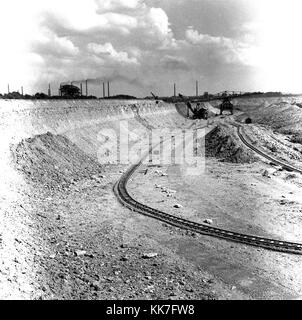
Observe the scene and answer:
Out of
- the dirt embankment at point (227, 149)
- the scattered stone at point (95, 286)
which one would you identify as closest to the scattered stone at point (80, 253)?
the scattered stone at point (95, 286)

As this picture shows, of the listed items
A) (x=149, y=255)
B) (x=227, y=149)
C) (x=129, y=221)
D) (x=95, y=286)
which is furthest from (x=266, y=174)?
(x=95, y=286)

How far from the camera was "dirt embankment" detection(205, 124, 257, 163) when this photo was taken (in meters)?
28.1

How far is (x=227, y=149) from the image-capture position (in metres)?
31.0

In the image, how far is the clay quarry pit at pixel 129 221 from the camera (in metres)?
10.3

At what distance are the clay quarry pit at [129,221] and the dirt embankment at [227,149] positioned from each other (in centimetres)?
19

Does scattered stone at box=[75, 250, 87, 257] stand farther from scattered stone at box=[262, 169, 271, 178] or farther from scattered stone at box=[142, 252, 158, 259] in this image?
scattered stone at box=[262, 169, 271, 178]

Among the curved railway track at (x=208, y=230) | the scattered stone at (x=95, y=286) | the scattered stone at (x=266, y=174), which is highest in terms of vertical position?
the scattered stone at (x=266, y=174)

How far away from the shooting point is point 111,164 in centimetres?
2800

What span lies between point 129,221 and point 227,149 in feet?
57.6

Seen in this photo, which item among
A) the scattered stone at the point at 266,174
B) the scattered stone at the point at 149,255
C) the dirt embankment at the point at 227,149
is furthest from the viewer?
the dirt embankment at the point at 227,149

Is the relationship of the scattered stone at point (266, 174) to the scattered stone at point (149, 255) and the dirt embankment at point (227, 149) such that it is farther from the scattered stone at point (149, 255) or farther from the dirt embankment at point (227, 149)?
the scattered stone at point (149, 255)

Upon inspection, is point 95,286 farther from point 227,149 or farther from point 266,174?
point 227,149

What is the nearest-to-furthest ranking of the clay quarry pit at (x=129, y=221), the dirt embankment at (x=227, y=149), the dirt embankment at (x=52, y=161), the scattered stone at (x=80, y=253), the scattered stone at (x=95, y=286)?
the scattered stone at (x=95, y=286)
the clay quarry pit at (x=129, y=221)
the scattered stone at (x=80, y=253)
the dirt embankment at (x=52, y=161)
the dirt embankment at (x=227, y=149)

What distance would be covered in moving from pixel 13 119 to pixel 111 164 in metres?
8.13
